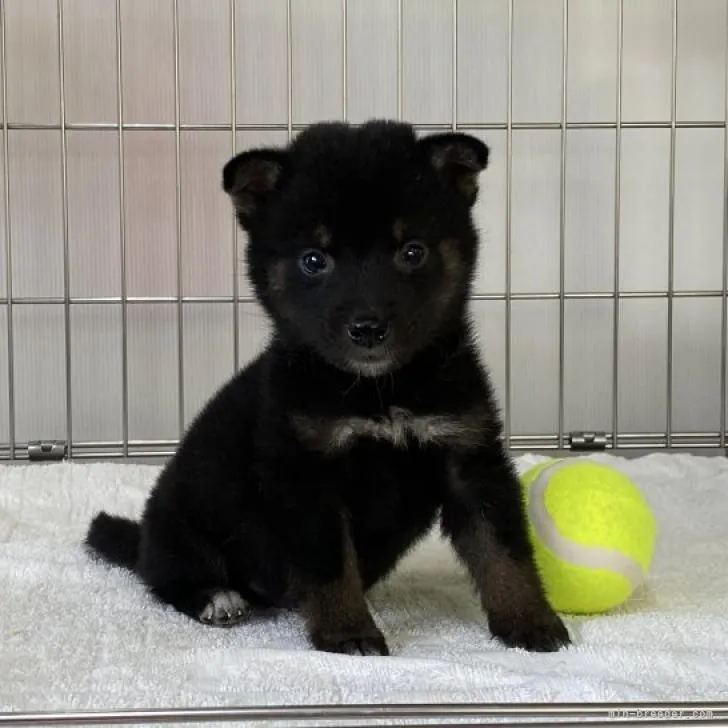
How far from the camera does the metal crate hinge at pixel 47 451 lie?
3102 millimetres

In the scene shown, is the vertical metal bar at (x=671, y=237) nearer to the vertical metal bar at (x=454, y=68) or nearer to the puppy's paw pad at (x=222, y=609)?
the vertical metal bar at (x=454, y=68)

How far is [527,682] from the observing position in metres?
1.46

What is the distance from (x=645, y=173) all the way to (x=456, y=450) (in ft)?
5.53

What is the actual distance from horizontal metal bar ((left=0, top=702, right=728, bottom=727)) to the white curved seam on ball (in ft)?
2.31

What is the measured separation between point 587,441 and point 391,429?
1.50m

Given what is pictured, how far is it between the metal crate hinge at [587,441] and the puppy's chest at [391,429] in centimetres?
141

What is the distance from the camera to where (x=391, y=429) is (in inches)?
68.2

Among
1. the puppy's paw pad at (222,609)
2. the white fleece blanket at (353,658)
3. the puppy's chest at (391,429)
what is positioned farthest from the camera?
the puppy's paw pad at (222,609)

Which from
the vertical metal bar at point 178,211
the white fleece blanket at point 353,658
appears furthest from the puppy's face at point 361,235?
the vertical metal bar at point 178,211

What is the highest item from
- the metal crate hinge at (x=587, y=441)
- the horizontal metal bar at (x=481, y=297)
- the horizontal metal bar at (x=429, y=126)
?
the horizontal metal bar at (x=429, y=126)

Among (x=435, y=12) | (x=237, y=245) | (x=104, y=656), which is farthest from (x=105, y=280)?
(x=104, y=656)

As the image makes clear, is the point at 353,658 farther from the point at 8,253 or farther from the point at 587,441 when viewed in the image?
the point at 8,253

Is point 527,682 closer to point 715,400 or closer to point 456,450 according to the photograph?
point 456,450

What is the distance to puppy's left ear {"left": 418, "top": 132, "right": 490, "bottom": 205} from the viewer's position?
1771 millimetres
